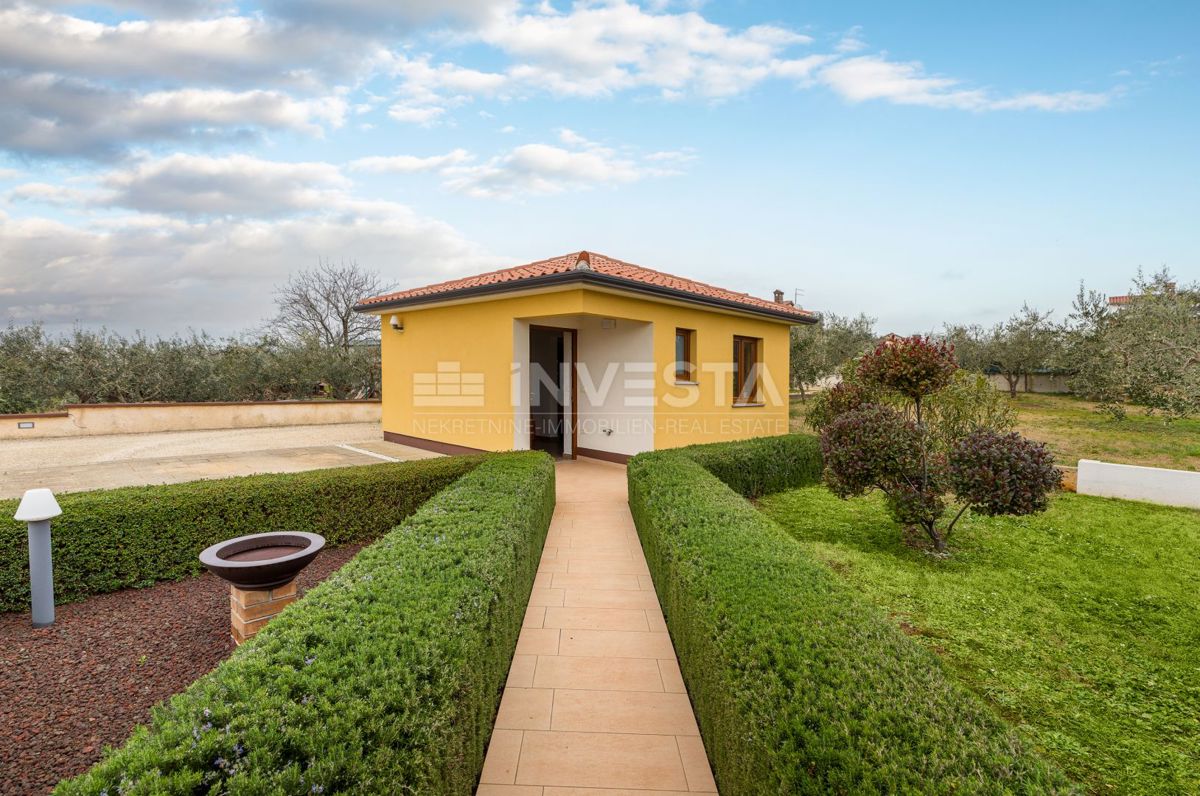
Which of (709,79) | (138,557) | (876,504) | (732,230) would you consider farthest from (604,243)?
(138,557)

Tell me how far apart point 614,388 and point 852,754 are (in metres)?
9.36

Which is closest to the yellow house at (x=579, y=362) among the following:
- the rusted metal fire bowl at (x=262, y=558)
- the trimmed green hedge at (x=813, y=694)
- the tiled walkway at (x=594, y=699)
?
the tiled walkway at (x=594, y=699)

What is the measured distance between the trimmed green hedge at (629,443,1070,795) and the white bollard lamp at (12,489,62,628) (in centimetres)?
484

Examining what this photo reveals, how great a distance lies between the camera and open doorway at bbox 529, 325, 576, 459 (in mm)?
11711

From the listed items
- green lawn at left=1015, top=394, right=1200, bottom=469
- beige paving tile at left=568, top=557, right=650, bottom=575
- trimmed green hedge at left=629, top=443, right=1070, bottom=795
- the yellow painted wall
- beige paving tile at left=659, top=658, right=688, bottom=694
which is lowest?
beige paving tile at left=659, top=658, right=688, bottom=694

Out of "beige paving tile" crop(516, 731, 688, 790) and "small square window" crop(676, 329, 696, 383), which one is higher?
"small square window" crop(676, 329, 696, 383)

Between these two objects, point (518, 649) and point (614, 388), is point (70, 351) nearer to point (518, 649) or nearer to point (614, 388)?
point (614, 388)

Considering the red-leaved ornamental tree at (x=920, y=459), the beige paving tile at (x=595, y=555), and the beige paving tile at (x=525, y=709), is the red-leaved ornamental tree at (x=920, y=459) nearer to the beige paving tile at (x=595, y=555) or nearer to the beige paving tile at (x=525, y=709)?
the beige paving tile at (x=595, y=555)

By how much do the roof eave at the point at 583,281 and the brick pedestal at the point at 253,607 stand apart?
6075mm

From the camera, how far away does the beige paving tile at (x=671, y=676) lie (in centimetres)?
342

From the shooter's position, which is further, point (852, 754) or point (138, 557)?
point (138, 557)

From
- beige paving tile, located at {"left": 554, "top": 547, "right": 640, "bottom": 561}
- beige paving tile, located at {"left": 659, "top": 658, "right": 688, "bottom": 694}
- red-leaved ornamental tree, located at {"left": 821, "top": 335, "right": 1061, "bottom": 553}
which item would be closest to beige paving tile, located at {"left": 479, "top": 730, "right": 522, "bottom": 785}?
beige paving tile, located at {"left": 659, "top": 658, "right": 688, "bottom": 694}

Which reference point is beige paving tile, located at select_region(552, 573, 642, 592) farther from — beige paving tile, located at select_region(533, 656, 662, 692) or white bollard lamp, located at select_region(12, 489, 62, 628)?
→ white bollard lamp, located at select_region(12, 489, 62, 628)

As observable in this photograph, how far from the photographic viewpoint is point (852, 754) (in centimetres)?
165
